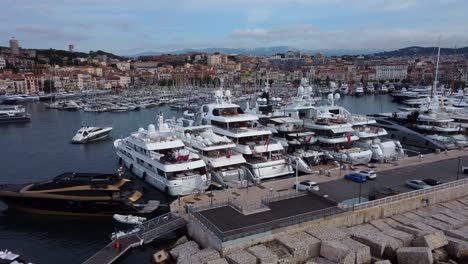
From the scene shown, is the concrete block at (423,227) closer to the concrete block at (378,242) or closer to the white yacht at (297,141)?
the concrete block at (378,242)

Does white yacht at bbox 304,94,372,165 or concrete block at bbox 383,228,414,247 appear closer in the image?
concrete block at bbox 383,228,414,247

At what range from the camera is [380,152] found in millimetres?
32438

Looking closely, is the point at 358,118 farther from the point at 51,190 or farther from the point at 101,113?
the point at 101,113

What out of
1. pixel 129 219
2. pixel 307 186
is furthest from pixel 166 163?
pixel 307 186

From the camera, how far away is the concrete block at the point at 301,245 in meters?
15.8

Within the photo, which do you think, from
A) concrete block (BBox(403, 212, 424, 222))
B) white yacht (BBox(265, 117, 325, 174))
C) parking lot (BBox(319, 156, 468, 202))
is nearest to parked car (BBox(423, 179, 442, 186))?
parking lot (BBox(319, 156, 468, 202))

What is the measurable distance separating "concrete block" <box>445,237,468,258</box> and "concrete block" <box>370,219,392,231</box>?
103 inches

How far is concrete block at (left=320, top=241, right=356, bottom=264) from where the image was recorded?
15523mm

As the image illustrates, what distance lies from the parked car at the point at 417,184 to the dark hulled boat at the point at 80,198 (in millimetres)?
14718

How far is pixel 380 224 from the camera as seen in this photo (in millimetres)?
19188

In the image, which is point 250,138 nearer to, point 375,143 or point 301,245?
point 375,143

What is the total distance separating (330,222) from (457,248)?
18.1ft

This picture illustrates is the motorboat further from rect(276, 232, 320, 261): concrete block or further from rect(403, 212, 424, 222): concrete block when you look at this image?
rect(403, 212, 424, 222): concrete block

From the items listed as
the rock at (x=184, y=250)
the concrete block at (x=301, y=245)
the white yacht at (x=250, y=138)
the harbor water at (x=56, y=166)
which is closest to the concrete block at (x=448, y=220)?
the concrete block at (x=301, y=245)
